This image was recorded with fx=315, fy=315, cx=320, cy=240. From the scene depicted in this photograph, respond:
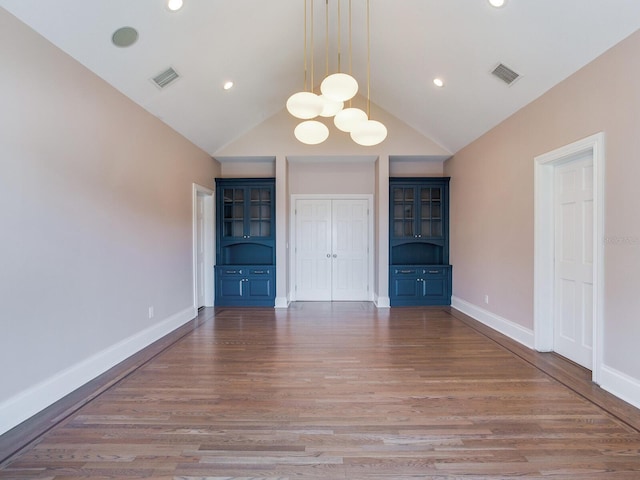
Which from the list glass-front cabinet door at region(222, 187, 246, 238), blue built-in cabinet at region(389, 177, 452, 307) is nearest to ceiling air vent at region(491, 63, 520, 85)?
blue built-in cabinet at region(389, 177, 452, 307)

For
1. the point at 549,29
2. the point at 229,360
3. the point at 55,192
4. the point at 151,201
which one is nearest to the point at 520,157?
the point at 549,29

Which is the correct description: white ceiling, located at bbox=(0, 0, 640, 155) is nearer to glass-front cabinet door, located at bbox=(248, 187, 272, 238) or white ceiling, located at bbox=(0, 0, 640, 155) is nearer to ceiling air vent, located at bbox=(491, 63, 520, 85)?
ceiling air vent, located at bbox=(491, 63, 520, 85)

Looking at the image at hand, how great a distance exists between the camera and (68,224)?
2551 millimetres

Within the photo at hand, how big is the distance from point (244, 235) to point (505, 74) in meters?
4.50

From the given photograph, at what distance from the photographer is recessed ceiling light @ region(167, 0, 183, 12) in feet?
8.71

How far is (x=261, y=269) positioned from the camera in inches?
223

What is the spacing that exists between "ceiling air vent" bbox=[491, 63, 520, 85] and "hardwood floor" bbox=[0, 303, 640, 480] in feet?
9.57

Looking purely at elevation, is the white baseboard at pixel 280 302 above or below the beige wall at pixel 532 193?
below

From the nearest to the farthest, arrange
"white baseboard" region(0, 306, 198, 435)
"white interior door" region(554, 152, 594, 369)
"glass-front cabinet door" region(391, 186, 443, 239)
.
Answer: "white baseboard" region(0, 306, 198, 435) < "white interior door" region(554, 152, 594, 369) < "glass-front cabinet door" region(391, 186, 443, 239)

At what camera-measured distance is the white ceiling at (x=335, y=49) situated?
2451mm

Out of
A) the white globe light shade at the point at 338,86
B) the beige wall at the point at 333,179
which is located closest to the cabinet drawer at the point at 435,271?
the beige wall at the point at 333,179

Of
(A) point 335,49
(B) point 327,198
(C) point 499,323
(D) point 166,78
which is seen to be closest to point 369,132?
(D) point 166,78

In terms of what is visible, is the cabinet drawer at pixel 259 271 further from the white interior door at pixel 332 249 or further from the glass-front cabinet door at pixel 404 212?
the glass-front cabinet door at pixel 404 212

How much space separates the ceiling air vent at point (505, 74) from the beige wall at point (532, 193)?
383 mm
